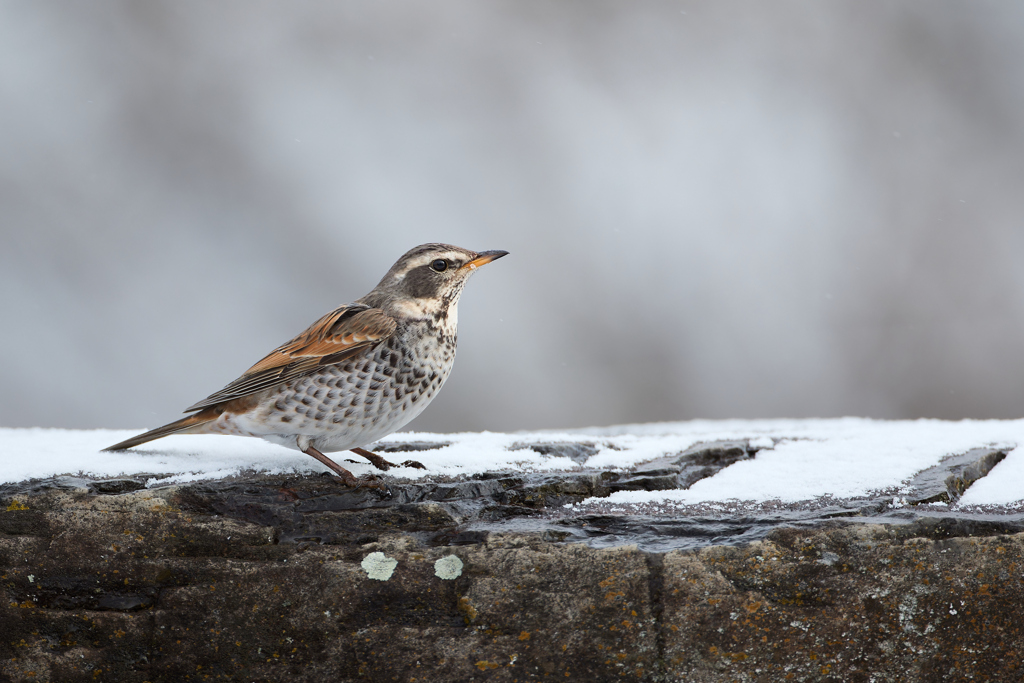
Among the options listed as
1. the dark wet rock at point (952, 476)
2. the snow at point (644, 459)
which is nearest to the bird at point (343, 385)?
the snow at point (644, 459)

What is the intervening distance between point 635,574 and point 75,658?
2.35 meters

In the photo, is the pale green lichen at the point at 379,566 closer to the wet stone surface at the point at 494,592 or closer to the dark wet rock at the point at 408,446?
the wet stone surface at the point at 494,592

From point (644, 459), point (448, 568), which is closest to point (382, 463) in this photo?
point (448, 568)

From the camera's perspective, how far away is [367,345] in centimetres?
406

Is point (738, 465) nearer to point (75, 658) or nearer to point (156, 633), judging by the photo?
point (156, 633)

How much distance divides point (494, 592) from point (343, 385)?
1.42 metres

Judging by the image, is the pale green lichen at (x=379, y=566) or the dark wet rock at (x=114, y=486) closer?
the pale green lichen at (x=379, y=566)

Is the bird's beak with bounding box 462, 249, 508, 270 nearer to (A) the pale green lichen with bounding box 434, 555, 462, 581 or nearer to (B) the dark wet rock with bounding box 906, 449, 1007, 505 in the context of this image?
(A) the pale green lichen with bounding box 434, 555, 462, 581

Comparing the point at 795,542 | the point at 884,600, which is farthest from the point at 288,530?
the point at 884,600

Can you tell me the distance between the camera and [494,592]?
3043mm

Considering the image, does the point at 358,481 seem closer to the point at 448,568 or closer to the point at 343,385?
the point at 343,385

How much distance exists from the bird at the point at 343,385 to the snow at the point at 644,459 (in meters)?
0.20

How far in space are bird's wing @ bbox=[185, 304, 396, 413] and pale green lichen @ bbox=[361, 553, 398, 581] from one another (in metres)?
1.23

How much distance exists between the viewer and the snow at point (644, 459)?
12.4ft
